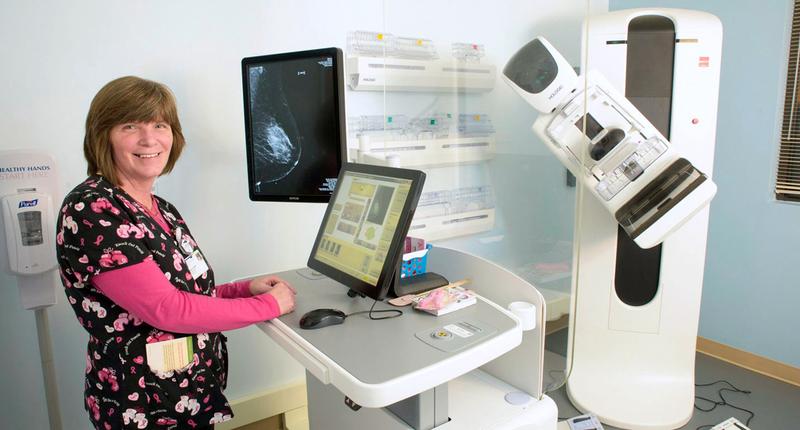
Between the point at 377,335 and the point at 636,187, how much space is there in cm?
131

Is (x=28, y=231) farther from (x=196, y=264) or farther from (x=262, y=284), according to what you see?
(x=262, y=284)

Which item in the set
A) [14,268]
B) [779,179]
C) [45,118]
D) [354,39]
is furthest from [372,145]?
[779,179]

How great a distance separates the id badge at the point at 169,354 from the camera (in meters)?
1.25

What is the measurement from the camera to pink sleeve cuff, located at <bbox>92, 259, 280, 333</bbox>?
1130 mm

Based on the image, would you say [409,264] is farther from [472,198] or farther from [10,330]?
[10,330]

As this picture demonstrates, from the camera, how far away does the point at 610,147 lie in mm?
1939

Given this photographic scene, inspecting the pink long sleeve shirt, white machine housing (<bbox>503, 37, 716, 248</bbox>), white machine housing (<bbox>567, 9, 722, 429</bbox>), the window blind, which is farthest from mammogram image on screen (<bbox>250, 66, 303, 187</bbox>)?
the window blind

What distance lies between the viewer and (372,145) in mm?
2283

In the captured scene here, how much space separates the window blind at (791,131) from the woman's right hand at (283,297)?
261cm

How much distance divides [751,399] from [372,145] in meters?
2.23

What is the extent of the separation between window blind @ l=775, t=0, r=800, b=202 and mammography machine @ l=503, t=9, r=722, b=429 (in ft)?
2.26

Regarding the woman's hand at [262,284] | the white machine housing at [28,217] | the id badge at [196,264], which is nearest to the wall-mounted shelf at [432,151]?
the woman's hand at [262,284]

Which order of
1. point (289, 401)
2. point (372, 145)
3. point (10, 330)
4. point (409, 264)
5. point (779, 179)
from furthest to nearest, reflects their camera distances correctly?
→ point (779, 179)
point (289, 401)
point (372, 145)
point (10, 330)
point (409, 264)

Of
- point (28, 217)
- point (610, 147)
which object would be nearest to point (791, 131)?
point (610, 147)
